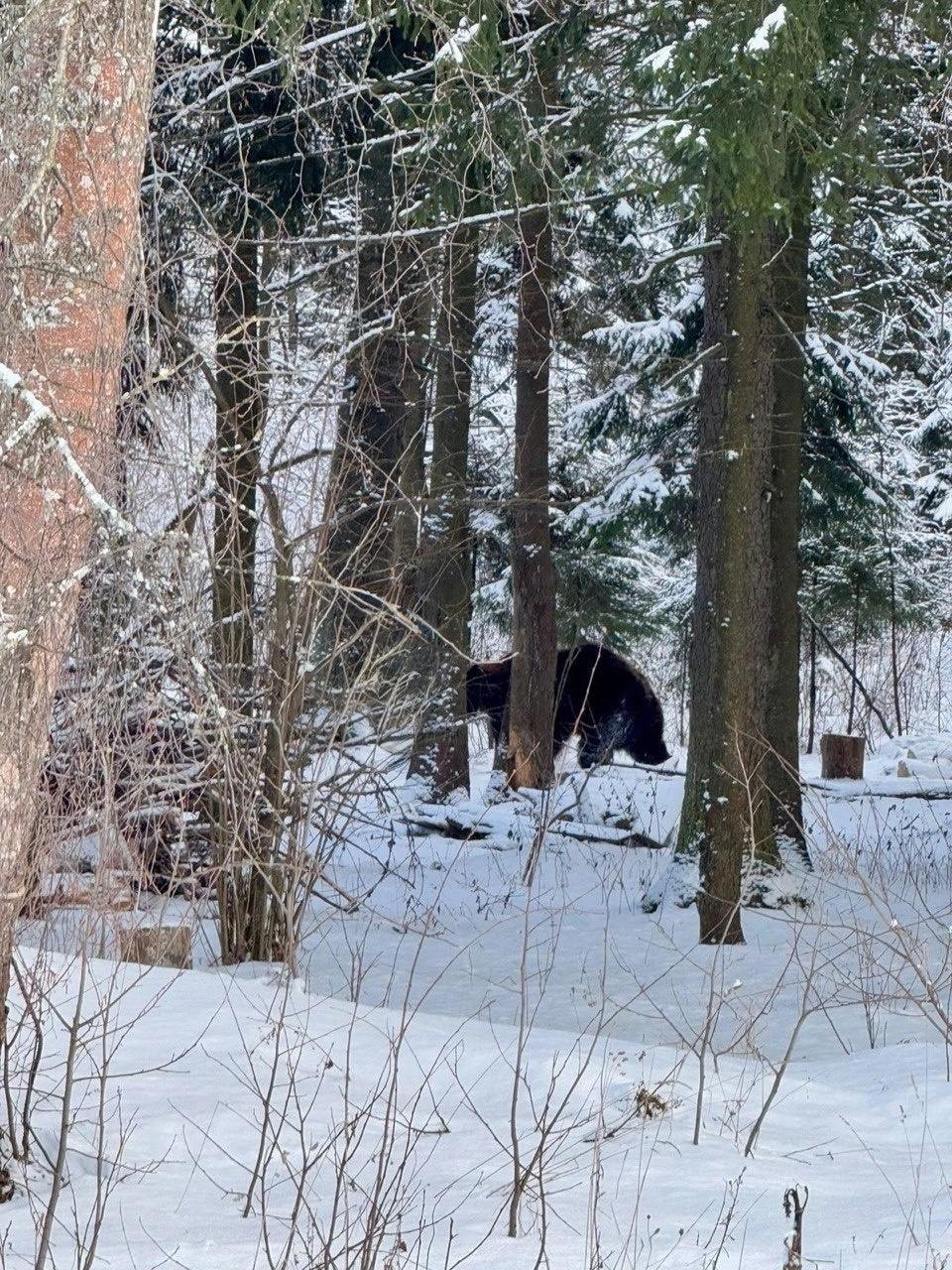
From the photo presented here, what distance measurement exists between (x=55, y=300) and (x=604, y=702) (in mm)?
15326

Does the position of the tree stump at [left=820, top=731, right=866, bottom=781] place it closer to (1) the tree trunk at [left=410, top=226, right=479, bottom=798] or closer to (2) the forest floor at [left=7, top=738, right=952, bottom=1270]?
(1) the tree trunk at [left=410, top=226, right=479, bottom=798]

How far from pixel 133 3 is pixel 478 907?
281 inches

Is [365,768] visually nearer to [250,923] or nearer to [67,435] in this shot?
[250,923]

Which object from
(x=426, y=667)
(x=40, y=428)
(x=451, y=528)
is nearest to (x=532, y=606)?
(x=451, y=528)

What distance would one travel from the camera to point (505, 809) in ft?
42.8

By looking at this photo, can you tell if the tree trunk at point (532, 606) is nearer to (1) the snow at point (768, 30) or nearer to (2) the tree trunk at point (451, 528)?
(2) the tree trunk at point (451, 528)

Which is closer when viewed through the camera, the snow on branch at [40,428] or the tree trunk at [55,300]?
A: the snow on branch at [40,428]

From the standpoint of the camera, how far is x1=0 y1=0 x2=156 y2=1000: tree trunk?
156 inches

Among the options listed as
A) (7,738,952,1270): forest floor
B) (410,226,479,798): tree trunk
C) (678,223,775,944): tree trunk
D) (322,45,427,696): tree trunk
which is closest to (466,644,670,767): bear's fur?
(410,226,479,798): tree trunk

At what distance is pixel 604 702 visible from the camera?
1903cm

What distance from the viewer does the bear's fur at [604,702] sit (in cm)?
1841

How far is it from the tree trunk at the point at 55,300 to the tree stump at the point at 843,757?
1227cm

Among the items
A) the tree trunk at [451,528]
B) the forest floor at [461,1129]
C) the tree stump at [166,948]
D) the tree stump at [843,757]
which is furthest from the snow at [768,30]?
the tree stump at [843,757]

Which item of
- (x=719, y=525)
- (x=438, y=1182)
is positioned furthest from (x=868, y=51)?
(x=438, y=1182)
